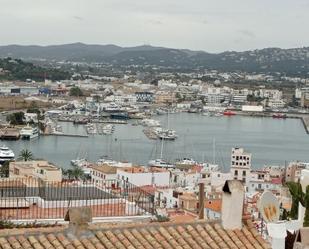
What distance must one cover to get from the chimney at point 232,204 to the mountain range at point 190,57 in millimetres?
116034

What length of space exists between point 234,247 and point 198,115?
61611 millimetres

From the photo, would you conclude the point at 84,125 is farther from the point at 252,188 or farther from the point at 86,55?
the point at 86,55

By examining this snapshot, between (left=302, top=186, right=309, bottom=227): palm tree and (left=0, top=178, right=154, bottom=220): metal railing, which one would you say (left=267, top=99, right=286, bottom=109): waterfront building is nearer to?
(left=0, top=178, right=154, bottom=220): metal railing

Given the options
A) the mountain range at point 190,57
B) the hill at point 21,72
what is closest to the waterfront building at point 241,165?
the hill at point 21,72

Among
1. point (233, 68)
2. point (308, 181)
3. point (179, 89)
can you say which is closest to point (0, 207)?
point (308, 181)

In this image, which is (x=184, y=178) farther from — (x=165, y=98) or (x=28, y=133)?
(x=165, y=98)

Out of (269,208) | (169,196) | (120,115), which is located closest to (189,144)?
(120,115)

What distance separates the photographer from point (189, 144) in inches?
1531

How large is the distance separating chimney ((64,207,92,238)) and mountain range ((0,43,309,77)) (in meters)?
116

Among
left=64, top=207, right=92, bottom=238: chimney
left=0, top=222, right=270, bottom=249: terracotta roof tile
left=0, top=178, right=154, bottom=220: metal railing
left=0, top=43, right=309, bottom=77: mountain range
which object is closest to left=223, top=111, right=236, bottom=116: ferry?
left=0, top=43, right=309, bottom=77: mountain range

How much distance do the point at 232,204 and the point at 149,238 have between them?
0.31 meters

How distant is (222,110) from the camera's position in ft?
217

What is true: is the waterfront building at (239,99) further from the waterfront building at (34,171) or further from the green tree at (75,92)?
the waterfront building at (34,171)

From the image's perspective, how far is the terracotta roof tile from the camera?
7.44ft
